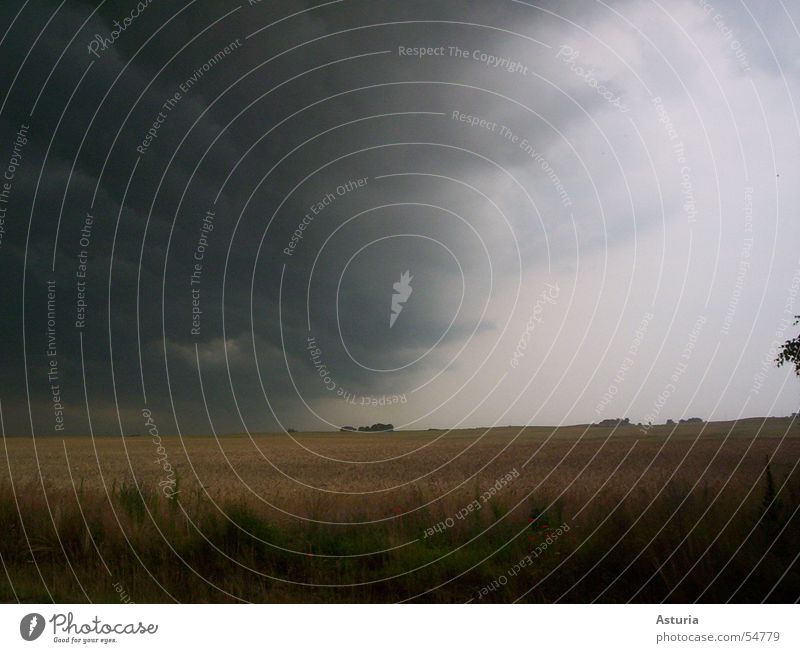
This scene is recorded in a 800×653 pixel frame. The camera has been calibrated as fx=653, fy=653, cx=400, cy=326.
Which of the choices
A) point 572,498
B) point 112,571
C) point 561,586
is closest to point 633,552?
point 561,586

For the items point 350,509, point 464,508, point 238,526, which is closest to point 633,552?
point 464,508

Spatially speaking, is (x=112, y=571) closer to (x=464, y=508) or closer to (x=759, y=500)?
(x=464, y=508)

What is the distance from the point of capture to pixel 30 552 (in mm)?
9219

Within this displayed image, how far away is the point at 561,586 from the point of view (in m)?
8.28
